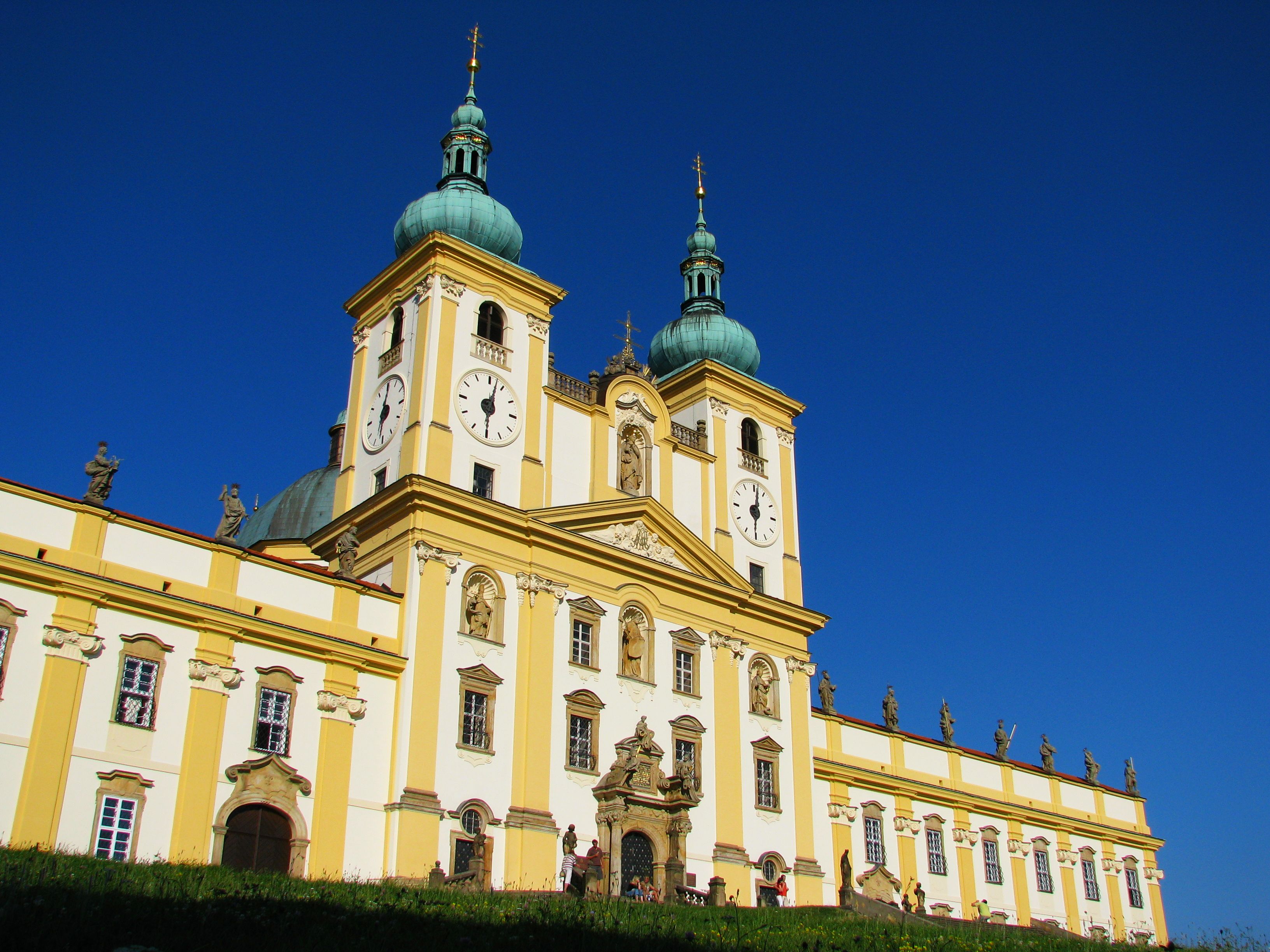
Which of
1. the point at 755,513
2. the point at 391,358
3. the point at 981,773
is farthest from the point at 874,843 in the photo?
the point at 391,358

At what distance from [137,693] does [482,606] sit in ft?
30.4

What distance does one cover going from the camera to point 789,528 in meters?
45.2

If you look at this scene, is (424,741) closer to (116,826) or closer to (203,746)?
(203,746)

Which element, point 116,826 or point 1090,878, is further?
point 1090,878

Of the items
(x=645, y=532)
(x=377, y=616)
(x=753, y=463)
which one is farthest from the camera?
(x=753, y=463)

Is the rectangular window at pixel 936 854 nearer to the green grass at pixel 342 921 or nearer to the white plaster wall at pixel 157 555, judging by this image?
the green grass at pixel 342 921

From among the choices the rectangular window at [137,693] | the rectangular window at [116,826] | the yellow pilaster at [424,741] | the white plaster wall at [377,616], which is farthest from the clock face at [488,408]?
the rectangular window at [116,826]

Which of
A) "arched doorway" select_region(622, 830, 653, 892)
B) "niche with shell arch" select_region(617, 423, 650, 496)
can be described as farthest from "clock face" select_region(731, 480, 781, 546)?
"arched doorway" select_region(622, 830, 653, 892)

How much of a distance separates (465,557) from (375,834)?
7.54 metres

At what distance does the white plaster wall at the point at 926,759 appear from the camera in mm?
48031

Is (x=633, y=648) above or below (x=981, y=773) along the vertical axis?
above

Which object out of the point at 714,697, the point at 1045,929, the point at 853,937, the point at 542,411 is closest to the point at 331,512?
the point at 542,411

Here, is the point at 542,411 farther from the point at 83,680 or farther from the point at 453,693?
the point at 83,680

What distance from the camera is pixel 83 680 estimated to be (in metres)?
27.1
